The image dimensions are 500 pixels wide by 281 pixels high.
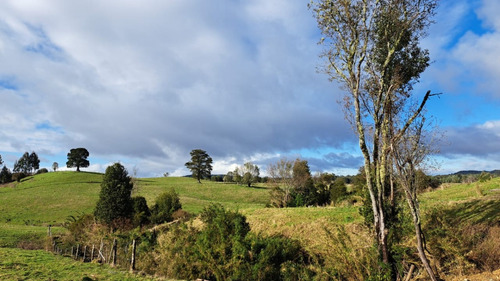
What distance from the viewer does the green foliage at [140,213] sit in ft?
98.4

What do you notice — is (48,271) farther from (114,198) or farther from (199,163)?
(199,163)

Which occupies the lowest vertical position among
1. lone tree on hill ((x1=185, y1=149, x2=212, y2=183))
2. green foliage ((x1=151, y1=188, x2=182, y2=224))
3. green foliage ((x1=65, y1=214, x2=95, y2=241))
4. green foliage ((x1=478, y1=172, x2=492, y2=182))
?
green foliage ((x1=65, y1=214, x2=95, y2=241))

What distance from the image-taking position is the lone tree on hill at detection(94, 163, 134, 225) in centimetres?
2798

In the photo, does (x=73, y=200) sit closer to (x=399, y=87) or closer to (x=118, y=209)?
(x=118, y=209)

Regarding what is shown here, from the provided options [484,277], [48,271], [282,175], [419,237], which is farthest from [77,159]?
[484,277]

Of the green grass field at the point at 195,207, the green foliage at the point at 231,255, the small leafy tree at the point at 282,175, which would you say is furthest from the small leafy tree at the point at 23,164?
the green foliage at the point at 231,255

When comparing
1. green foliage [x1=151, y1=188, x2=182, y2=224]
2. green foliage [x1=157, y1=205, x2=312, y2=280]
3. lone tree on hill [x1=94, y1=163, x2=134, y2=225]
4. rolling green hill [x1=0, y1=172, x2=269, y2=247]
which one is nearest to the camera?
green foliage [x1=157, y1=205, x2=312, y2=280]

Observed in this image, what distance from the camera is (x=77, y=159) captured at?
95.4 m

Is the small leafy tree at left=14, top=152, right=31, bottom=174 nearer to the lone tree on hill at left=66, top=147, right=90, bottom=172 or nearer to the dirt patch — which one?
the lone tree on hill at left=66, top=147, right=90, bottom=172

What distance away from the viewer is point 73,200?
172ft

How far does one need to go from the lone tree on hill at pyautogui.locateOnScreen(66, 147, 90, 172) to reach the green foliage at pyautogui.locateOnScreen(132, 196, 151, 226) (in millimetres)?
75366

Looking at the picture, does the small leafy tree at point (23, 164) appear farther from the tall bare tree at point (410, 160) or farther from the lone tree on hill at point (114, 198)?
the tall bare tree at point (410, 160)

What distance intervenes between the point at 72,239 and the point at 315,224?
2104 centimetres

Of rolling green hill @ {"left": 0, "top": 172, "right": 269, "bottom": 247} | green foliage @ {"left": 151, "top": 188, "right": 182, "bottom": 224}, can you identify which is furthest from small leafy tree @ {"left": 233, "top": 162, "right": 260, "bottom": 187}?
green foliage @ {"left": 151, "top": 188, "right": 182, "bottom": 224}
